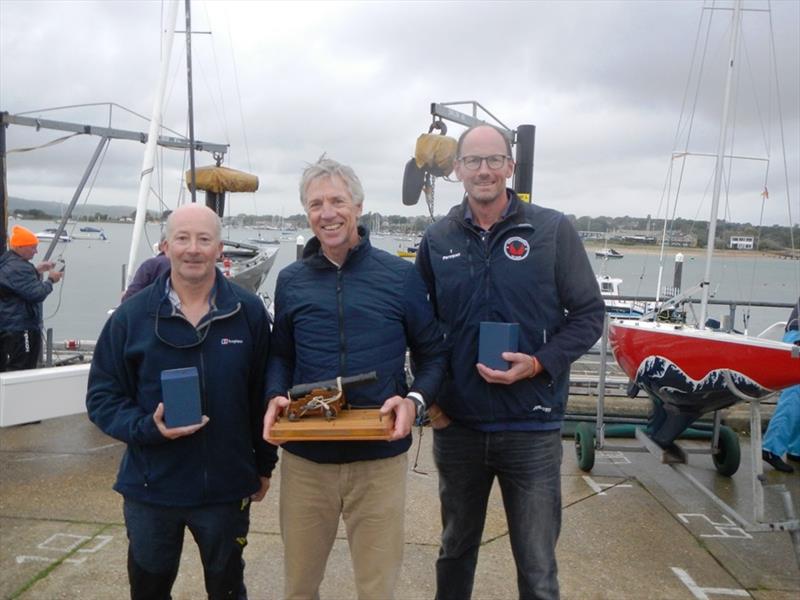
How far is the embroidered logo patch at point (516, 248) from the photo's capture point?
7.90ft

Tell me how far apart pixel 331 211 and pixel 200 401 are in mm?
753

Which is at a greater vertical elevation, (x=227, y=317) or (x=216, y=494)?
(x=227, y=317)

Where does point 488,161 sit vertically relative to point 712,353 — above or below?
above

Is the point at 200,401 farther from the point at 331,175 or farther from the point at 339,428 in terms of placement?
the point at 331,175

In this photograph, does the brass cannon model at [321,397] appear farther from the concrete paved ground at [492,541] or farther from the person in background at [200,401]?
the concrete paved ground at [492,541]

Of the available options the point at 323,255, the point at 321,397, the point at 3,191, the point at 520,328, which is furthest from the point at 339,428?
the point at 3,191

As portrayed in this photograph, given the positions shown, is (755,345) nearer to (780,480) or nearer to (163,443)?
(780,480)

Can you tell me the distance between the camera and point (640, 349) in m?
4.05

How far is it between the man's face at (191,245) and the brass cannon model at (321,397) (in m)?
0.53

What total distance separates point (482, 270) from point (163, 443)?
1259 millimetres

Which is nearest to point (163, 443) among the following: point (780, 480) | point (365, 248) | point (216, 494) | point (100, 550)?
point (216, 494)

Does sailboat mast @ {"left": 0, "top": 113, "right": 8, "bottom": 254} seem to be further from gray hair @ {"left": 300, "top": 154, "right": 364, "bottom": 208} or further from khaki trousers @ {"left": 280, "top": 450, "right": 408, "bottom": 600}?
khaki trousers @ {"left": 280, "top": 450, "right": 408, "bottom": 600}

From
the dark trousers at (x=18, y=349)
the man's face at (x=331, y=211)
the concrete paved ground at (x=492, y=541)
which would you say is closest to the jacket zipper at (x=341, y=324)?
the man's face at (x=331, y=211)

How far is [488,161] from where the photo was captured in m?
2.40
